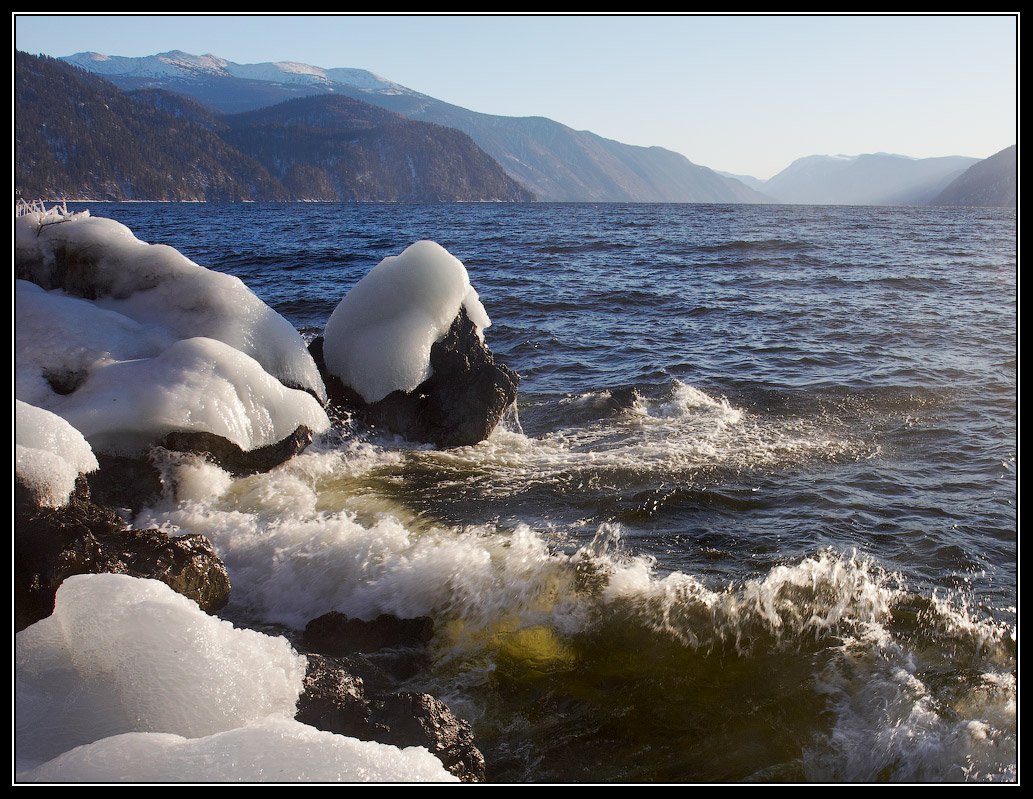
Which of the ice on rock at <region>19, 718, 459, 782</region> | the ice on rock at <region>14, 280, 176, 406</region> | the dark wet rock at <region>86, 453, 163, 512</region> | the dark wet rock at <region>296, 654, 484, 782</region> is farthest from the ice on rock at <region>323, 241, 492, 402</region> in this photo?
the ice on rock at <region>19, 718, 459, 782</region>

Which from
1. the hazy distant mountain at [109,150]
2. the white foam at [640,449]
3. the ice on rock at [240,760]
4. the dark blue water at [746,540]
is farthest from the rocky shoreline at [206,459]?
the hazy distant mountain at [109,150]

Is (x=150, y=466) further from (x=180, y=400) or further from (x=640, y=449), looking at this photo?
(x=640, y=449)

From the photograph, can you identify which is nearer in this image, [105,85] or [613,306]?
[613,306]

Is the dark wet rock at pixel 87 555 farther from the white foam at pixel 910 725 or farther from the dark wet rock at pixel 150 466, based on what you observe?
the white foam at pixel 910 725

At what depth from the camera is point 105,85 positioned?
567 feet

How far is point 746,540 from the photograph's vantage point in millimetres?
7055

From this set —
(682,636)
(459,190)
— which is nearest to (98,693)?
(682,636)

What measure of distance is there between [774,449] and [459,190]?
196592 mm

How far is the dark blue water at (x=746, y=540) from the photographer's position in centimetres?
448

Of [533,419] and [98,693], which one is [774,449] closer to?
[533,419]

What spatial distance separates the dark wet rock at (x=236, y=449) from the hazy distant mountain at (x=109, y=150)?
132 m

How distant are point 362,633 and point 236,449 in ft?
10.0

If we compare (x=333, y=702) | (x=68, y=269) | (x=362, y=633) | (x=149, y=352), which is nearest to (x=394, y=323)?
(x=149, y=352)

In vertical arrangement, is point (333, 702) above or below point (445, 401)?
below
